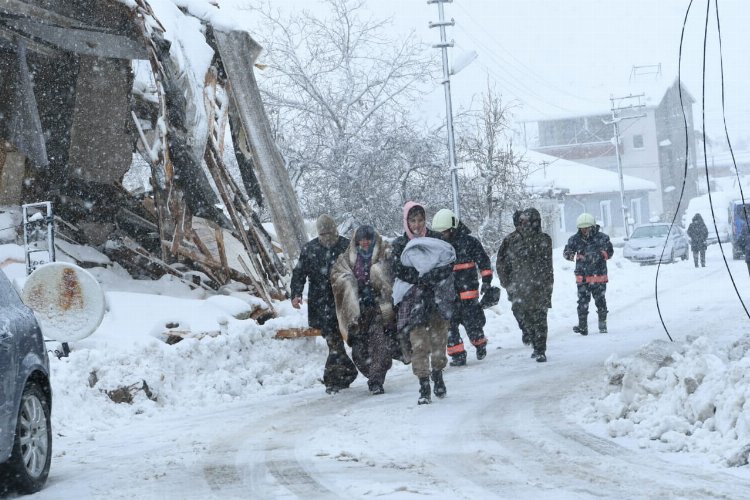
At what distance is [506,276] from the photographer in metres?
13.1

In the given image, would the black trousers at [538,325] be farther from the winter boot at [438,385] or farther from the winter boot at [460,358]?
the winter boot at [438,385]

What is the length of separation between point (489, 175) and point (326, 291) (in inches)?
841

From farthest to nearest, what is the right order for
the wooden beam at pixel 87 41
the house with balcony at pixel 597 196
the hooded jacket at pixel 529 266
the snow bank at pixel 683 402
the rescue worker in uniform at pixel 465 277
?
the house with balcony at pixel 597 196, the wooden beam at pixel 87 41, the hooded jacket at pixel 529 266, the rescue worker in uniform at pixel 465 277, the snow bank at pixel 683 402

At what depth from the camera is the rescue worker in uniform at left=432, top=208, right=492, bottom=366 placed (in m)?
11.9

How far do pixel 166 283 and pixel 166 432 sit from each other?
641 cm

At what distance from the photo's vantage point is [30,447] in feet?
21.4

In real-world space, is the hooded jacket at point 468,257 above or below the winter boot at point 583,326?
above

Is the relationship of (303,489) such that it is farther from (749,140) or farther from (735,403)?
(749,140)

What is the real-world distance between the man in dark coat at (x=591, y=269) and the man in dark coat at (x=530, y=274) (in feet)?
6.97

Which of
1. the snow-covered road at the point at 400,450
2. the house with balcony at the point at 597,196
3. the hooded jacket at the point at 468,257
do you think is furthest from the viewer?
the house with balcony at the point at 597,196

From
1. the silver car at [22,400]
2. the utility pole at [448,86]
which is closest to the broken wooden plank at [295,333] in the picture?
the silver car at [22,400]

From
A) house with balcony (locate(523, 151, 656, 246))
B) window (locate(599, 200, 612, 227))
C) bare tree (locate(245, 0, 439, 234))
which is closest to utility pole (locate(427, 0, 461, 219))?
bare tree (locate(245, 0, 439, 234))

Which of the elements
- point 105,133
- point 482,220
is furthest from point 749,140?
point 105,133

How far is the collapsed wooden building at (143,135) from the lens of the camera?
1502cm
